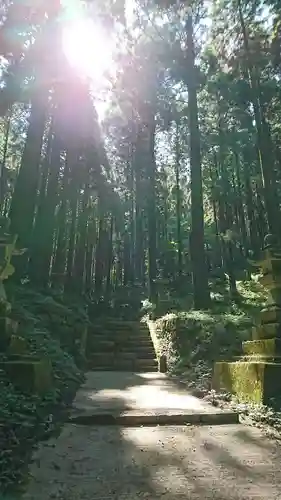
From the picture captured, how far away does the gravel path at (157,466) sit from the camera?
2.82m

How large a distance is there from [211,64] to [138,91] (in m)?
3.68

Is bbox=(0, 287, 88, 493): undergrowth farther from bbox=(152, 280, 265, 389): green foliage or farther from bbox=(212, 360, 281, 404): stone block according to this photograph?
bbox=(152, 280, 265, 389): green foliage

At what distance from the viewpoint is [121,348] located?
1360 cm

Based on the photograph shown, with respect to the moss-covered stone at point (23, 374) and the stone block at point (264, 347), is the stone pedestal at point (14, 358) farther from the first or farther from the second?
the stone block at point (264, 347)

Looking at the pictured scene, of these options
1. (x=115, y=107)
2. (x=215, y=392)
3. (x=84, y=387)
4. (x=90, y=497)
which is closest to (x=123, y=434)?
(x=90, y=497)

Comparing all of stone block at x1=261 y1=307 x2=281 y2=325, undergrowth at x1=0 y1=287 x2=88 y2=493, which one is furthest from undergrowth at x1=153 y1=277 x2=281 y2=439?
undergrowth at x1=0 y1=287 x2=88 y2=493

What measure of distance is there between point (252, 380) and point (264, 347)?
52 centimetres

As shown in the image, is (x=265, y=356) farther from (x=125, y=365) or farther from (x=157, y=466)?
(x=125, y=365)

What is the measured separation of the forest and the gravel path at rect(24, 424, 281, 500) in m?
0.32

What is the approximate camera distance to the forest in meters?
10.4

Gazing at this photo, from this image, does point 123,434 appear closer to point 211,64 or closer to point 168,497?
point 168,497

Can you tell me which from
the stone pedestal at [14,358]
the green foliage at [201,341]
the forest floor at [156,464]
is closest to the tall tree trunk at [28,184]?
the stone pedestal at [14,358]

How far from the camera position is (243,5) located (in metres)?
13.5

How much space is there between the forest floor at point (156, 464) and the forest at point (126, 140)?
31 cm
